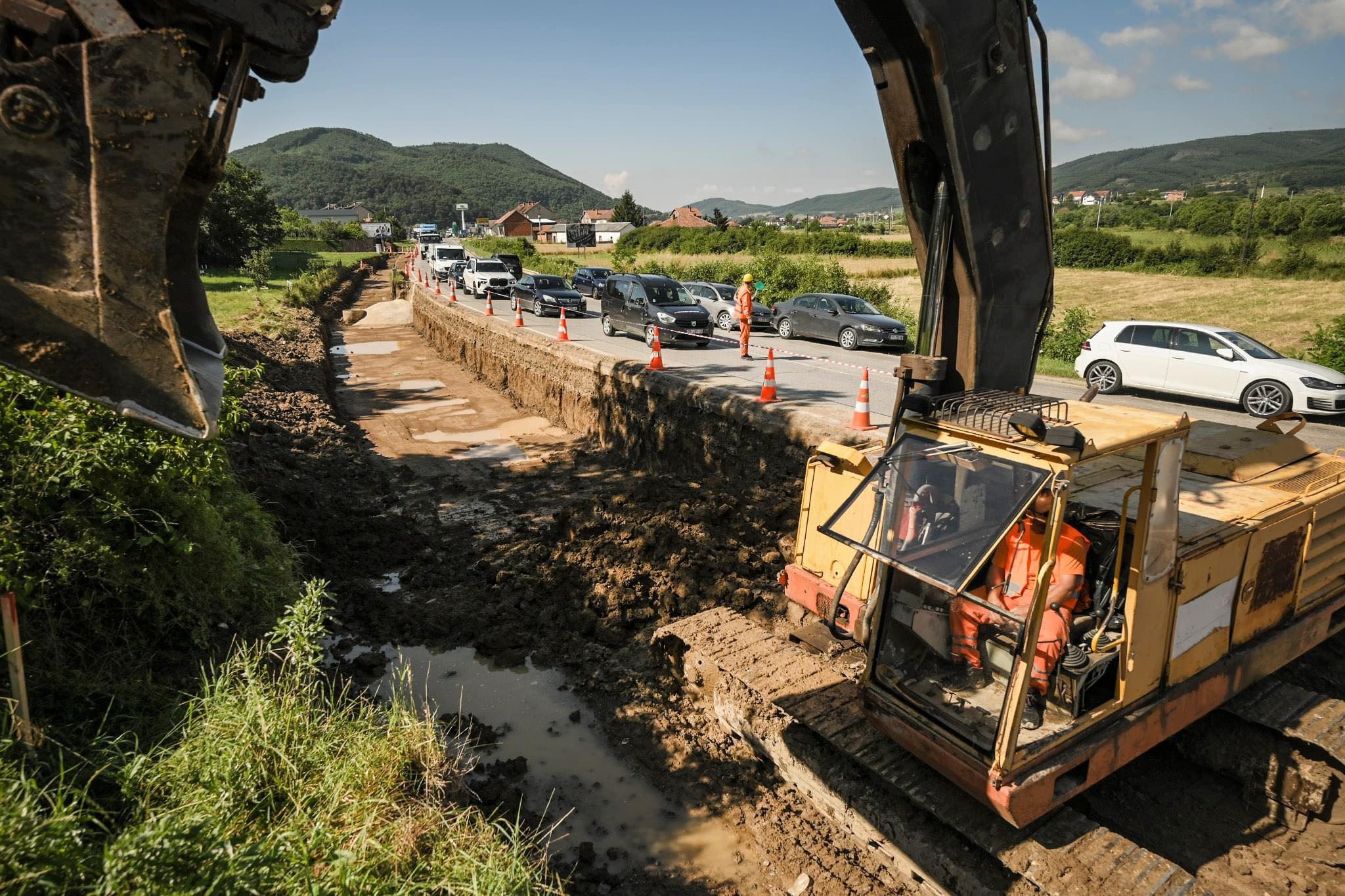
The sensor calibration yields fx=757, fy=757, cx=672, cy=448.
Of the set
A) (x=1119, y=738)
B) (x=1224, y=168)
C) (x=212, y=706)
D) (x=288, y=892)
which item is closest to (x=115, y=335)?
(x=288, y=892)

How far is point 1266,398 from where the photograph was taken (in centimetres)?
1209

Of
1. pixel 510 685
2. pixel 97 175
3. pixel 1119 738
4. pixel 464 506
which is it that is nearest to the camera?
pixel 97 175

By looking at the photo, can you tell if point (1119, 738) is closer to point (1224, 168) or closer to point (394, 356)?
point (394, 356)

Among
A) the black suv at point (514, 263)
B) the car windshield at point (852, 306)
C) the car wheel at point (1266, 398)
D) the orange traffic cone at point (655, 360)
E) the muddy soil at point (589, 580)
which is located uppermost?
the black suv at point (514, 263)

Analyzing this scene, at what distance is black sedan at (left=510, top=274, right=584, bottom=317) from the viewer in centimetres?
2408

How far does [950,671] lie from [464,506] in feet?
26.8

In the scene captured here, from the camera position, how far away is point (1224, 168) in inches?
7603

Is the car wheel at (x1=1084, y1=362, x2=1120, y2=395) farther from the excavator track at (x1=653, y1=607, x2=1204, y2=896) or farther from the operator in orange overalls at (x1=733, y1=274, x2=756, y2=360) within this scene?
the excavator track at (x1=653, y1=607, x2=1204, y2=896)

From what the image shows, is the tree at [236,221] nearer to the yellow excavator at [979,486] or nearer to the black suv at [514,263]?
the black suv at [514,263]

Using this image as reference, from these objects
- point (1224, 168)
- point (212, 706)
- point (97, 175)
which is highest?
point (1224, 168)

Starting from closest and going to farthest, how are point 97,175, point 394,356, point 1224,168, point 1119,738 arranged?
1. point 97,175
2. point 1119,738
3. point 394,356
4. point 1224,168

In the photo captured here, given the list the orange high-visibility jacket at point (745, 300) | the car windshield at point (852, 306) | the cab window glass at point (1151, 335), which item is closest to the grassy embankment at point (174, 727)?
Answer: the orange high-visibility jacket at point (745, 300)

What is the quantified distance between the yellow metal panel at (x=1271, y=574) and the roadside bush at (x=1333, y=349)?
11.6m

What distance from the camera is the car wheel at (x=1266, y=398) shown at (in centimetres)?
1184
